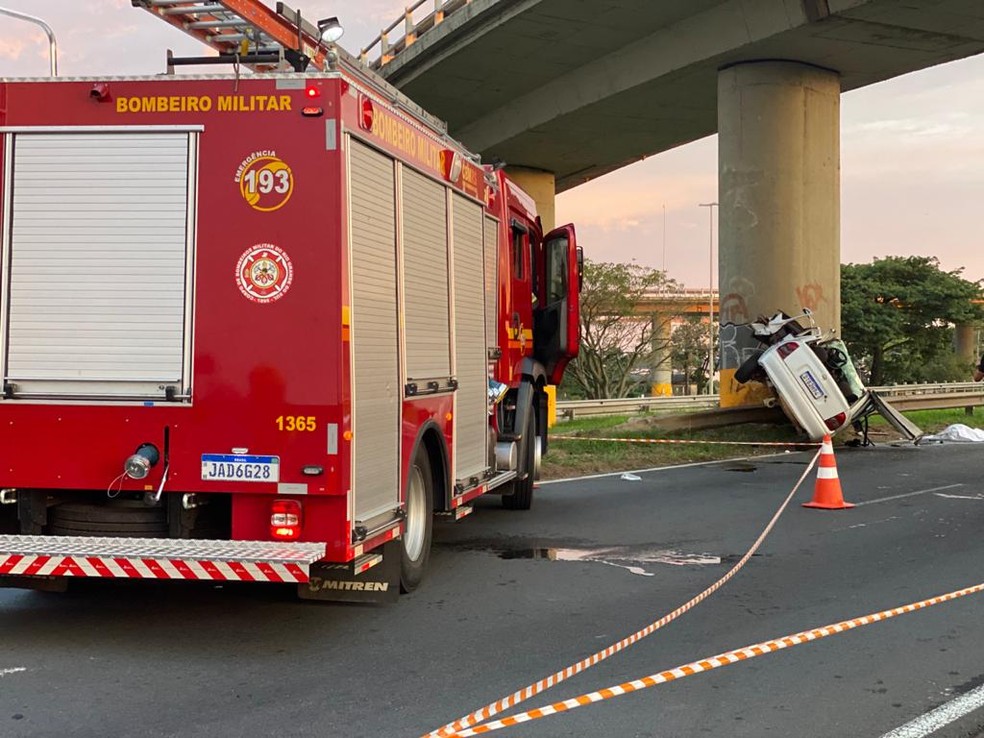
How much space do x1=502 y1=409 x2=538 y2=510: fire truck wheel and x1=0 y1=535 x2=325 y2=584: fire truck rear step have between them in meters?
4.75

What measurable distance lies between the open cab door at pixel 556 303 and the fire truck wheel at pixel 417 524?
421 centimetres

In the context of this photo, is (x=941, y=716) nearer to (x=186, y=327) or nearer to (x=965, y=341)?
(x=186, y=327)

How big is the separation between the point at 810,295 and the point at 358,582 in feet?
54.7

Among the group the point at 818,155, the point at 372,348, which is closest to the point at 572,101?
the point at 818,155

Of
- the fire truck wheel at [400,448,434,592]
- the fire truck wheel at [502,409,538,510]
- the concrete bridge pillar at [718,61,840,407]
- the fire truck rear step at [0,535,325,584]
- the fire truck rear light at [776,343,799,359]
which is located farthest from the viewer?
the concrete bridge pillar at [718,61,840,407]

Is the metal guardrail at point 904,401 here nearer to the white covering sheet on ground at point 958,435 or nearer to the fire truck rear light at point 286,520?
the white covering sheet on ground at point 958,435

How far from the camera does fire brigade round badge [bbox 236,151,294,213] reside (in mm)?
5758

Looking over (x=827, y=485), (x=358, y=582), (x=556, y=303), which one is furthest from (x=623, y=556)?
(x=827, y=485)

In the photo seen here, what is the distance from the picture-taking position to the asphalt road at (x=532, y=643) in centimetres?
480

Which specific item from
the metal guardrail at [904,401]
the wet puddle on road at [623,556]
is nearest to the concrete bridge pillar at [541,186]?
the metal guardrail at [904,401]

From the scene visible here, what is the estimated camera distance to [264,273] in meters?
5.75

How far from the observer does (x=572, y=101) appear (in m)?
25.0

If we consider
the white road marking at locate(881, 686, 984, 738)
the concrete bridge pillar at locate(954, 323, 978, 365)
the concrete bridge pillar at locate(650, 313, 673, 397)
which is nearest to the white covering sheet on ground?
the white road marking at locate(881, 686, 984, 738)

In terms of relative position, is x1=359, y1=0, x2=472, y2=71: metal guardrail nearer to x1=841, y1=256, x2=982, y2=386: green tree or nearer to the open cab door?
the open cab door
